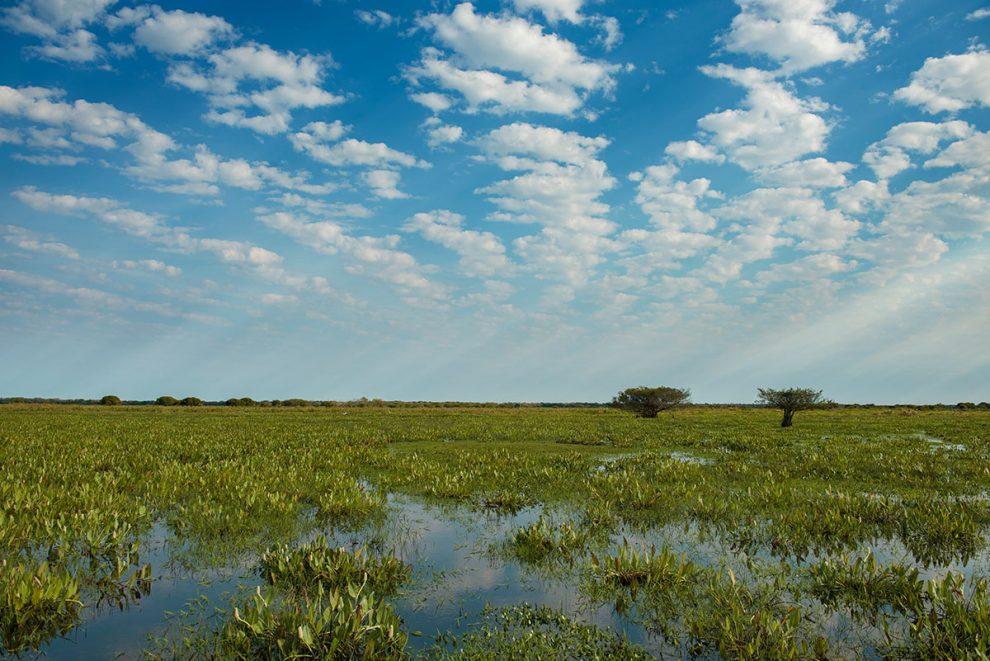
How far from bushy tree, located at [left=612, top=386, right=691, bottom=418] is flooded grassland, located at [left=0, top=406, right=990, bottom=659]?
41.5 metres

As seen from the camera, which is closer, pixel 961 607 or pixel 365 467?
pixel 961 607

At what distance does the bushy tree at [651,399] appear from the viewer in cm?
5462

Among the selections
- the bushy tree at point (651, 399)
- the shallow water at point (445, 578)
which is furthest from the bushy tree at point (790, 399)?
the shallow water at point (445, 578)

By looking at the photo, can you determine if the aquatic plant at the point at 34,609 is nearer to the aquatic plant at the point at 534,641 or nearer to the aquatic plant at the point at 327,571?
the aquatic plant at the point at 327,571

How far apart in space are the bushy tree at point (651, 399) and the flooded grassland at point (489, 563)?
41.5 metres

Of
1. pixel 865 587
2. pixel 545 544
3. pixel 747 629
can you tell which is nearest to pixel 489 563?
pixel 545 544

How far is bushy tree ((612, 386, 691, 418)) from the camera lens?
179 feet

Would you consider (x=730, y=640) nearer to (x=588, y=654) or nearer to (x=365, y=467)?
(x=588, y=654)

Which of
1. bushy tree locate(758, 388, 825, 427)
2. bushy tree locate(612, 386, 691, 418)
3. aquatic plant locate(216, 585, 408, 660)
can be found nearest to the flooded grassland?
aquatic plant locate(216, 585, 408, 660)

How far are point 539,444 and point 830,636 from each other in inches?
698

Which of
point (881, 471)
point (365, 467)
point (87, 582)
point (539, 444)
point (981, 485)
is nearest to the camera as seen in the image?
point (87, 582)

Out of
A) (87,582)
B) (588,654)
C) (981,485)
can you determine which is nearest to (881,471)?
(981,485)

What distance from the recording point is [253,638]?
4512 millimetres

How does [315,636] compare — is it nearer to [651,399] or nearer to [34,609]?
[34,609]
